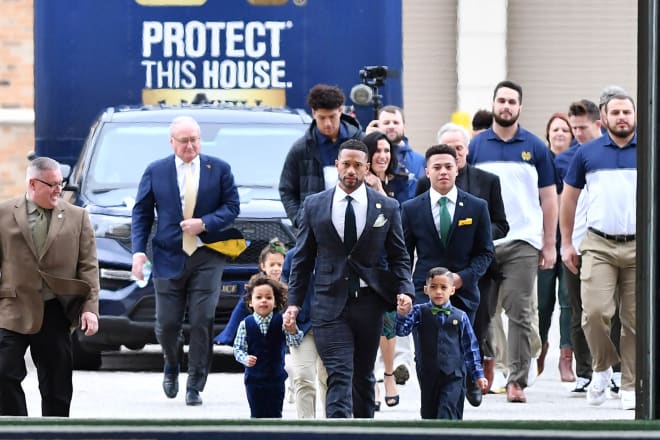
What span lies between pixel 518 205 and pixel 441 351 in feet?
8.98

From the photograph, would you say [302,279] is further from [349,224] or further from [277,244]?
[277,244]

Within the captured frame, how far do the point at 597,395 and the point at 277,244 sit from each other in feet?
7.86

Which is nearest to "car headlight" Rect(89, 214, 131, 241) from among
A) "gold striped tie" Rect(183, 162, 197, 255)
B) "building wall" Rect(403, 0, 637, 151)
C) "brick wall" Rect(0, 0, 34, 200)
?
"gold striped tie" Rect(183, 162, 197, 255)

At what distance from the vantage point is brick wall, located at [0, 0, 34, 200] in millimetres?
25109

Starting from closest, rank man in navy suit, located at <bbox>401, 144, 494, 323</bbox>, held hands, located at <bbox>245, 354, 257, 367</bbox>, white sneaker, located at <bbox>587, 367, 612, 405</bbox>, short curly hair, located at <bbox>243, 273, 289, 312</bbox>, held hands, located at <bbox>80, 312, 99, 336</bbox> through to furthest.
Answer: held hands, located at <bbox>80, 312, 99, 336</bbox>
held hands, located at <bbox>245, 354, 257, 367</bbox>
short curly hair, located at <bbox>243, 273, 289, 312</bbox>
man in navy suit, located at <bbox>401, 144, 494, 323</bbox>
white sneaker, located at <bbox>587, 367, 612, 405</bbox>

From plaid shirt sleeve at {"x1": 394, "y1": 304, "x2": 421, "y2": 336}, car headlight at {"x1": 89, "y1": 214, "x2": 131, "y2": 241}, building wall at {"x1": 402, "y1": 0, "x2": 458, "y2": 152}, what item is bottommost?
plaid shirt sleeve at {"x1": 394, "y1": 304, "x2": 421, "y2": 336}

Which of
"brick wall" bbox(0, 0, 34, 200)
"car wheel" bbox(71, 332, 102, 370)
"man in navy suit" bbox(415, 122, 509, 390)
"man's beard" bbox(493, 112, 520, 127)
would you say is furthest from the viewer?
"brick wall" bbox(0, 0, 34, 200)

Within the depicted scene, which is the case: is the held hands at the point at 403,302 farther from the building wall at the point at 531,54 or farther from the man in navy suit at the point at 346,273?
the building wall at the point at 531,54

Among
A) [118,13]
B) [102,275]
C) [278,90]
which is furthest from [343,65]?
[102,275]

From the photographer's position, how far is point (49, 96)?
16.4 metres

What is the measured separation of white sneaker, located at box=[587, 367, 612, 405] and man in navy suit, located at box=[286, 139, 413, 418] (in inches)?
109

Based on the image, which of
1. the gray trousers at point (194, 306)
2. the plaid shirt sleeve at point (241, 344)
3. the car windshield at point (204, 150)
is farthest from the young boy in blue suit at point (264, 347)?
the car windshield at point (204, 150)

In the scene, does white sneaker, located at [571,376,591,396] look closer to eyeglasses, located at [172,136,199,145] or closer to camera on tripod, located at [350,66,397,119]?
camera on tripod, located at [350,66,397,119]

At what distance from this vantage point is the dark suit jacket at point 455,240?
11594 millimetres
